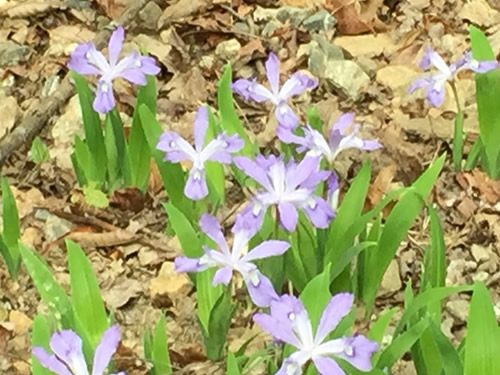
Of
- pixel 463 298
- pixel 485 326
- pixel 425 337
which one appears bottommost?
pixel 463 298

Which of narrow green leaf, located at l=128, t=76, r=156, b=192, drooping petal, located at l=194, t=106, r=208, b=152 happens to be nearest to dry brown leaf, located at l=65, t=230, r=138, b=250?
narrow green leaf, located at l=128, t=76, r=156, b=192

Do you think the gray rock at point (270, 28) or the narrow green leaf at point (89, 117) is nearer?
the narrow green leaf at point (89, 117)

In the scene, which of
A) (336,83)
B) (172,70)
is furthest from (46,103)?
(336,83)

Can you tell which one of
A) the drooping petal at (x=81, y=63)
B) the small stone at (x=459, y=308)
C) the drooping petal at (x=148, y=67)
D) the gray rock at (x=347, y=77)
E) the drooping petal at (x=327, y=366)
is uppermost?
the drooping petal at (x=81, y=63)

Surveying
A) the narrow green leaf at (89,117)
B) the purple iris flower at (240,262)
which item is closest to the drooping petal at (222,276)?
the purple iris flower at (240,262)

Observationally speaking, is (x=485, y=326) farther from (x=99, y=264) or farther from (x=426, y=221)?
(x=99, y=264)

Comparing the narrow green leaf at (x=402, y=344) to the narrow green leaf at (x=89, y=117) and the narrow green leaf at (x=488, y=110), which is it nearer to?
the narrow green leaf at (x=488, y=110)

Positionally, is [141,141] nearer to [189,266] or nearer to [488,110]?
[189,266]
